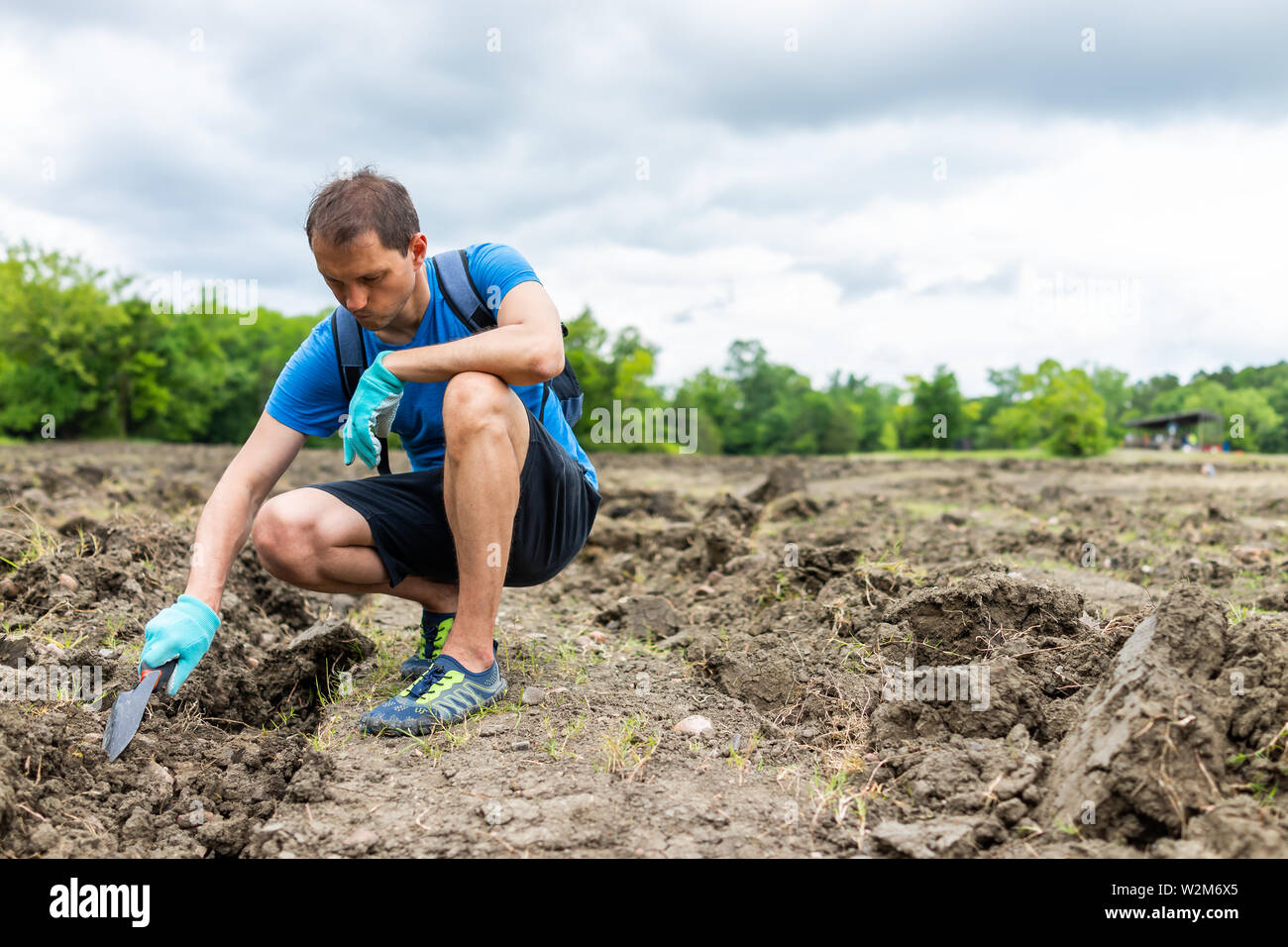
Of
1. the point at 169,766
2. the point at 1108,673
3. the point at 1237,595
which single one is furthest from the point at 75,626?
the point at 1237,595

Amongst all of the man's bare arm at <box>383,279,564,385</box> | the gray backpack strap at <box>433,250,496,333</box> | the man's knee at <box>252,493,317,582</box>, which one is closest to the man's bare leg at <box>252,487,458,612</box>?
the man's knee at <box>252,493,317,582</box>

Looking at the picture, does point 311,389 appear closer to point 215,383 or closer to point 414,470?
point 414,470

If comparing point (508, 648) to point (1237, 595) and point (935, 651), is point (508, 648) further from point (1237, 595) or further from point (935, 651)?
point (1237, 595)

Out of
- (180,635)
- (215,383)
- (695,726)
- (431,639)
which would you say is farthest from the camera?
(215,383)

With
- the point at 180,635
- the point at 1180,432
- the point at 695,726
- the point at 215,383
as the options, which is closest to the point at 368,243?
the point at 180,635

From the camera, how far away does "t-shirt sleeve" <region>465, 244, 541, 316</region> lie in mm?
2967

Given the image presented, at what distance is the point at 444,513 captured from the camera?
3.14 m

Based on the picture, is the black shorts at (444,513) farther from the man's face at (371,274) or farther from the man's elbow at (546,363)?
the man's face at (371,274)

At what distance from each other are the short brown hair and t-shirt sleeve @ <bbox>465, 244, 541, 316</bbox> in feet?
0.88

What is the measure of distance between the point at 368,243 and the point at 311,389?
652mm

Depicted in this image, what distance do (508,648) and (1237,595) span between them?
3.44 metres

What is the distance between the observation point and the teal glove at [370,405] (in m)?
2.80

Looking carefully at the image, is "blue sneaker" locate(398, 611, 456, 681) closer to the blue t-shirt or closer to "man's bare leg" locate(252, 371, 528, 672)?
"man's bare leg" locate(252, 371, 528, 672)
